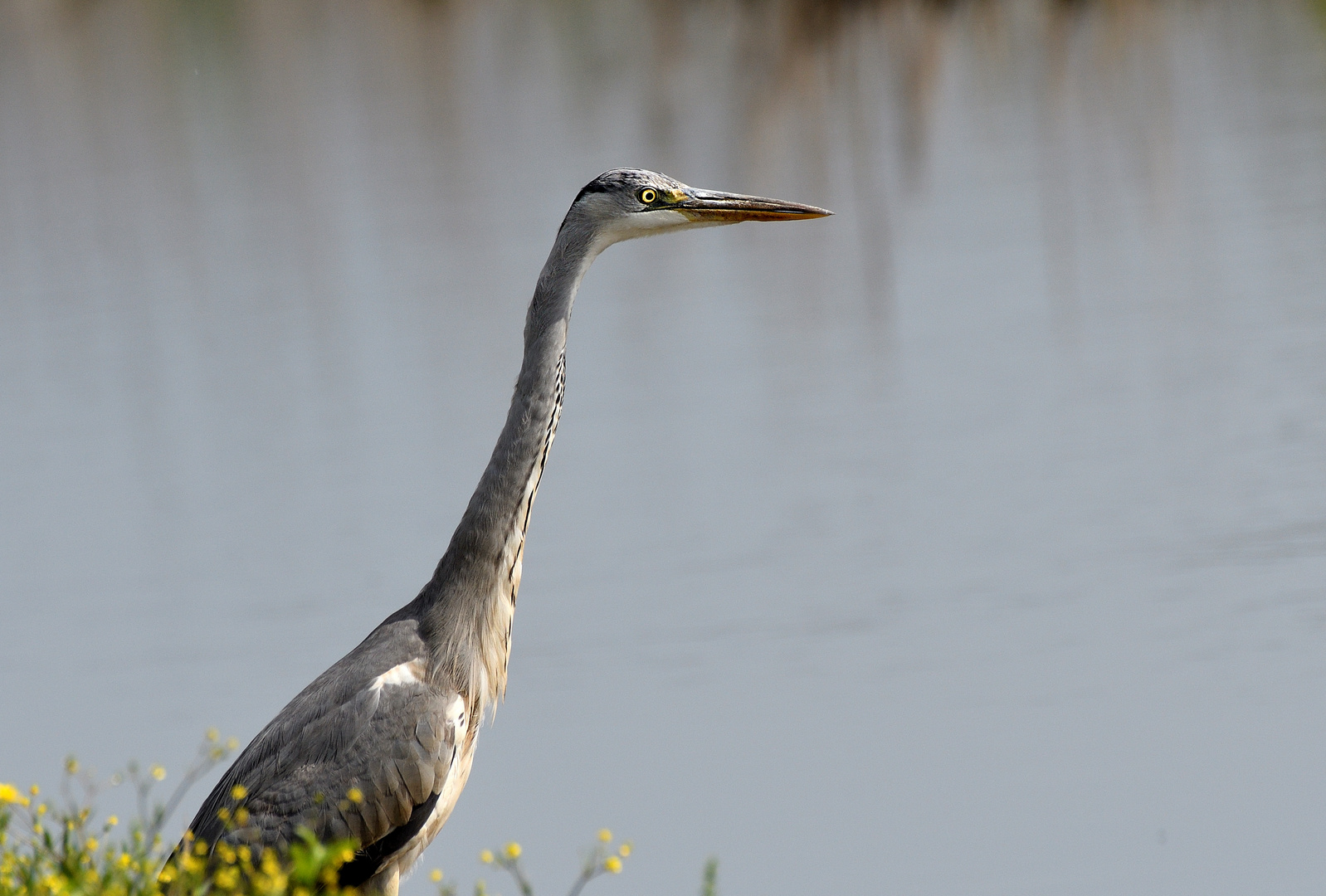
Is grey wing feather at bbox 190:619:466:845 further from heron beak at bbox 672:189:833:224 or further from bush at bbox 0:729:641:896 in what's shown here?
heron beak at bbox 672:189:833:224

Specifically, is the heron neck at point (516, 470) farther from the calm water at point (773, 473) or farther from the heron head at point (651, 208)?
the calm water at point (773, 473)

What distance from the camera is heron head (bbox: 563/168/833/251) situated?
5.23m

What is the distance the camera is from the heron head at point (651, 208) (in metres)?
5.23

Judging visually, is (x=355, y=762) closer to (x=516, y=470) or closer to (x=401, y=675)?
(x=401, y=675)

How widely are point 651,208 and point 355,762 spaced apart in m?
1.74

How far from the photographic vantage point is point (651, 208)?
17.4ft

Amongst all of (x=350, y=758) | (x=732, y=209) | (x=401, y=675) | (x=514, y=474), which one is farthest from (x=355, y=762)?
(x=732, y=209)

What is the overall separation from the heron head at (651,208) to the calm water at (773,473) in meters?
2.08

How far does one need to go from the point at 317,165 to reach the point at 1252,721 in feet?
50.5

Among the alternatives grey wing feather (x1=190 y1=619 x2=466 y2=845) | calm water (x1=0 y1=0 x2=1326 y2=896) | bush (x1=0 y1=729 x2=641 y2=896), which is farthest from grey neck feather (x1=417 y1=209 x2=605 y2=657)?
calm water (x1=0 y1=0 x2=1326 y2=896)

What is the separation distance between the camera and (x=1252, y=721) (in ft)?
21.4

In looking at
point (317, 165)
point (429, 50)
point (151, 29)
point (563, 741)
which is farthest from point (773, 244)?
point (151, 29)

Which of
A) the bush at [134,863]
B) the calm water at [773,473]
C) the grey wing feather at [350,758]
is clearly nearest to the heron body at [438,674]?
the grey wing feather at [350,758]

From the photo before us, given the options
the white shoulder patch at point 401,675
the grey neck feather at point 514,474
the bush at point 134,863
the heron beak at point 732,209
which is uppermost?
the heron beak at point 732,209
